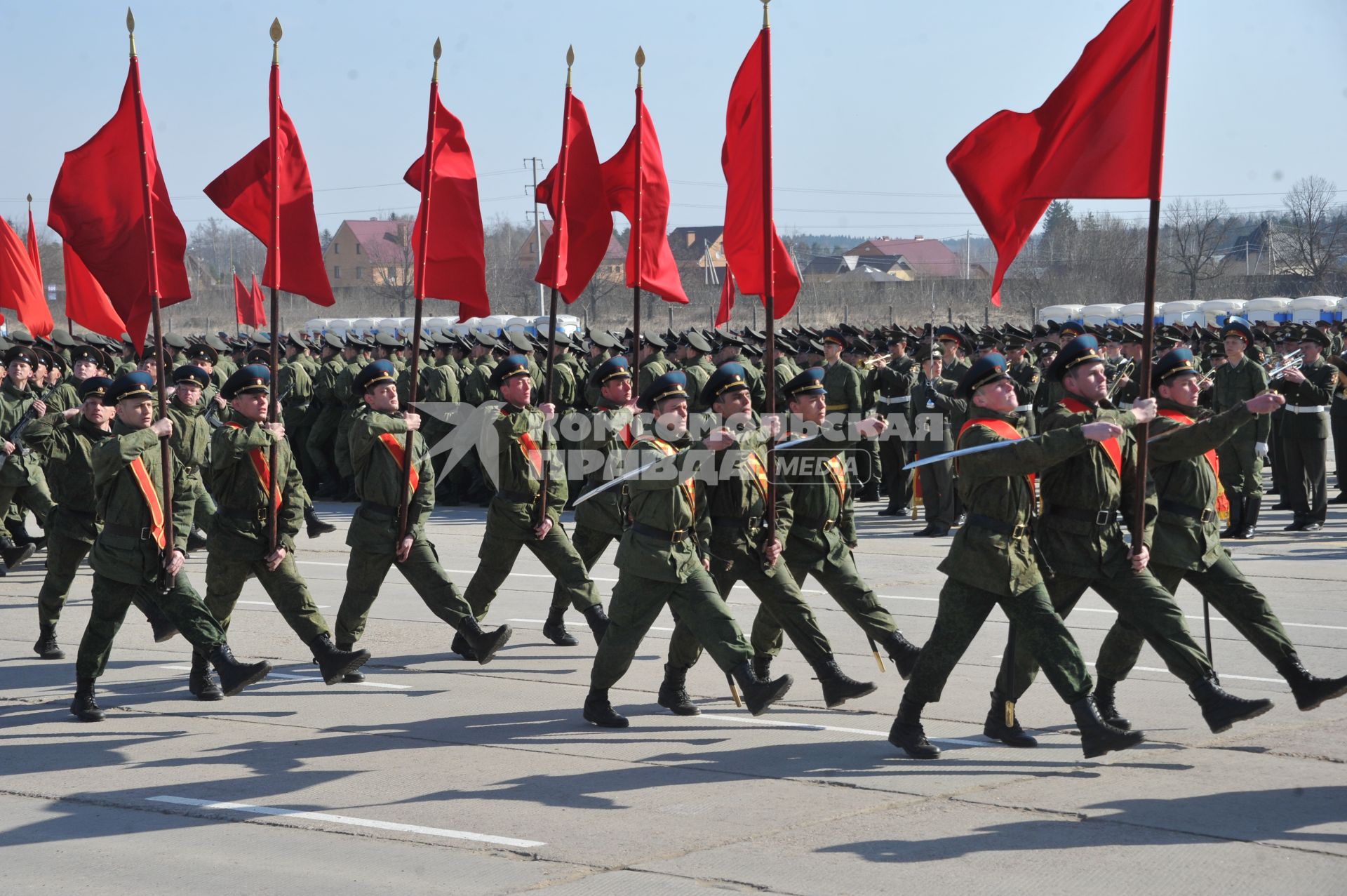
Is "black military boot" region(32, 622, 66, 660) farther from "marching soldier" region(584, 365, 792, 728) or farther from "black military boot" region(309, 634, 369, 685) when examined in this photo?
"marching soldier" region(584, 365, 792, 728)

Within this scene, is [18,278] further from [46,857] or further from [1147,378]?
[1147,378]

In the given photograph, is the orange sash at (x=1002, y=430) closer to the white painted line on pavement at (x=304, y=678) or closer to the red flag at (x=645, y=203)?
the white painted line on pavement at (x=304, y=678)

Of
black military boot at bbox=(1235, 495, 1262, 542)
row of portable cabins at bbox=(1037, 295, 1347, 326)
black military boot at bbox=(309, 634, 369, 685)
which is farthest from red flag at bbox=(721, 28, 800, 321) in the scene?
row of portable cabins at bbox=(1037, 295, 1347, 326)

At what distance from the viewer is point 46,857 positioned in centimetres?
570

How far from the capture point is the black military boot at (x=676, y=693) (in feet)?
26.1

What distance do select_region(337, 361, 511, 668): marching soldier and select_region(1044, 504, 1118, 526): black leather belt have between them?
3.50m

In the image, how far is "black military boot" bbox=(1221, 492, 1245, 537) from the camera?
1450 cm

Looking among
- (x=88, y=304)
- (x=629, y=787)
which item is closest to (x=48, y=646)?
(x=88, y=304)

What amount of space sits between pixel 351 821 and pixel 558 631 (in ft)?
13.1

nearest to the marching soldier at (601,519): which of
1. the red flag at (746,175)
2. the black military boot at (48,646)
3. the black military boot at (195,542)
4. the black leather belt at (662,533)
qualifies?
the red flag at (746,175)

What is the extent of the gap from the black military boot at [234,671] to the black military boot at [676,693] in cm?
203

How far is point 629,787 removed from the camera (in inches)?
259

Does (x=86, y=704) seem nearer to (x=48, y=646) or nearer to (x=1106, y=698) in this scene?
(x=48, y=646)

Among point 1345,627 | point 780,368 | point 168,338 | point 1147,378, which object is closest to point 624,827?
point 1147,378
